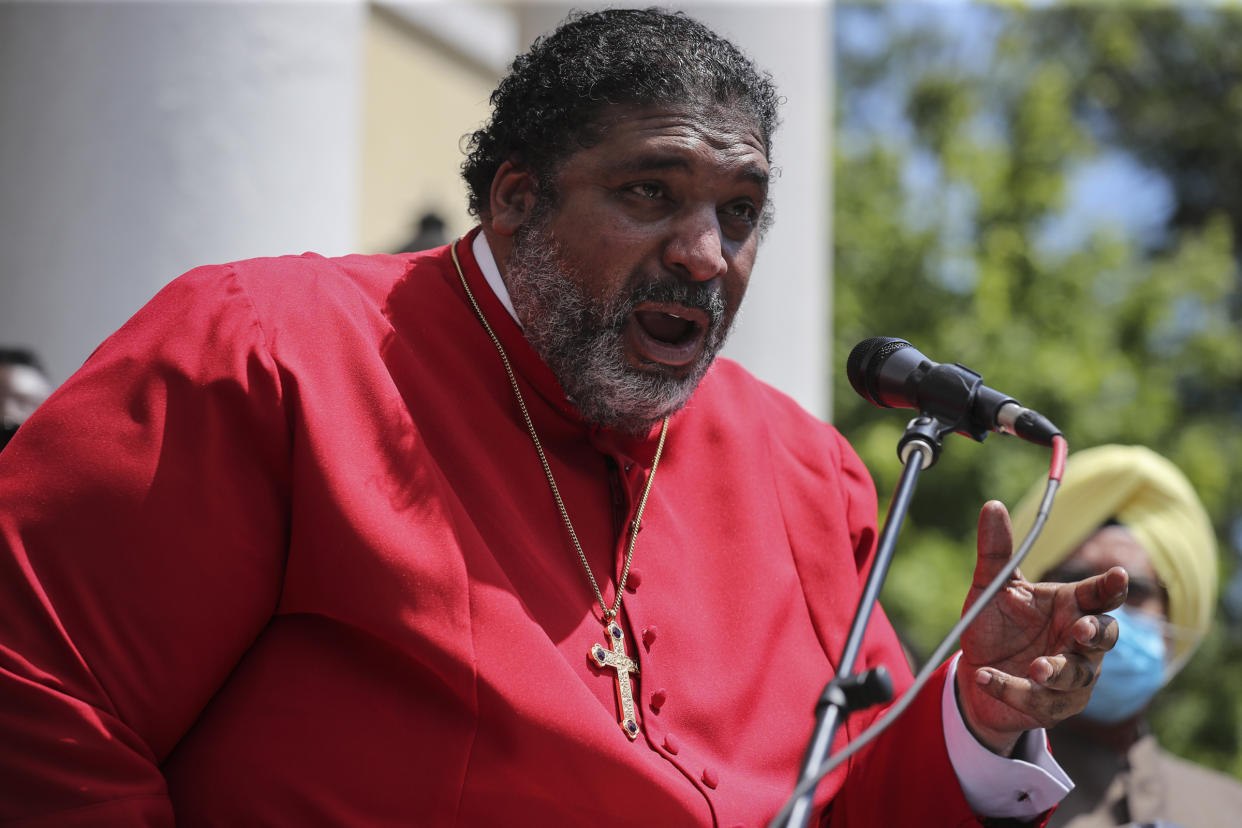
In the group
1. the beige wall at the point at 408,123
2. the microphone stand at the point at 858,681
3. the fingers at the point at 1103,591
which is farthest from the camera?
the beige wall at the point at 408,123

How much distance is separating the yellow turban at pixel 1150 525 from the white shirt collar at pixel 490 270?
2692 millimetres

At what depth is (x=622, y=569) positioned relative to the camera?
118 inches

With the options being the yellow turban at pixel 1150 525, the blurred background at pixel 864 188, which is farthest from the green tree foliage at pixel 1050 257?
the yellow turban at pixel 1150 525

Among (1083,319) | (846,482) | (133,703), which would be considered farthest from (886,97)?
(133,703)

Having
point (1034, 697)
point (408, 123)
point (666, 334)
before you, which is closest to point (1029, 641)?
point (1034, 697)

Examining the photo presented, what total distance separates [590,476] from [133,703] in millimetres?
1140

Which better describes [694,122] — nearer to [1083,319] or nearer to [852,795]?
[852,795]

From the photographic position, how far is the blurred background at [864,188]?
4.41 m

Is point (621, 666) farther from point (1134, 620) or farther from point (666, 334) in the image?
point (1134, 620)

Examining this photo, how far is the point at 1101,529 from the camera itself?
5.20m

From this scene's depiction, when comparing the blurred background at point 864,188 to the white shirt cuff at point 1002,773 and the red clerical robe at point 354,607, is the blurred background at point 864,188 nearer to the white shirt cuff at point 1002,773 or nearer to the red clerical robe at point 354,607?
the red clerical robe at point 354,607

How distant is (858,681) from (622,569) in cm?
107

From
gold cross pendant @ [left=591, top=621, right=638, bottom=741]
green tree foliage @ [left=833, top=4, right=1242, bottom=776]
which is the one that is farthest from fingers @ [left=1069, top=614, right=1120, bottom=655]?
green tree foliage @ [left=833, top=4, right=1242, bottom=776]

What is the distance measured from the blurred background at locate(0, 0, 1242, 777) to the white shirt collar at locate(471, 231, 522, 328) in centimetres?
146
